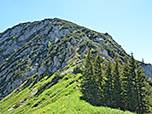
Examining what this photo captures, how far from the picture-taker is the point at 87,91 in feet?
138

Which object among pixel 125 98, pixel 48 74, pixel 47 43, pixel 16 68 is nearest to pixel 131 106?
pixel 125 98

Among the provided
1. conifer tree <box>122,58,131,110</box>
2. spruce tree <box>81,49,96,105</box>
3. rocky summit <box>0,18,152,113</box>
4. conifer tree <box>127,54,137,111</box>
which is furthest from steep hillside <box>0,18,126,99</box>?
conifer tree <box>127,54,137,111</box>

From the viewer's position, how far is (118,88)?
3862 centimetres

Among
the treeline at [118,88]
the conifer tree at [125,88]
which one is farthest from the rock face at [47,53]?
the conifer tree at [125,88]

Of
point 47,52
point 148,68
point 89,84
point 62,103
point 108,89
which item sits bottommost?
point 62,103

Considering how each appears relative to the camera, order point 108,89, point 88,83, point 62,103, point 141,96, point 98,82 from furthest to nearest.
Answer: point 88,83, point 98,82, point 108,89, point 62,103, point 141,96

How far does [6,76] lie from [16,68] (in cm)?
1064

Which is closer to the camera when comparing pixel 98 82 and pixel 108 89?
pixel 108 89

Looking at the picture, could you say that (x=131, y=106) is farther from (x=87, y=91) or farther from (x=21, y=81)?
(x=21, y=81)

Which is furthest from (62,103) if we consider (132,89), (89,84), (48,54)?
(48,54)

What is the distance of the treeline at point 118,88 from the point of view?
118 ft

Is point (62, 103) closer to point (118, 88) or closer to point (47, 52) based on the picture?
point (118, 88)

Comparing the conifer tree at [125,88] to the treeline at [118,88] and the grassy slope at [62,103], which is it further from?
the grassy slope at [62,103]

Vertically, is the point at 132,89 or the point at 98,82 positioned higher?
the point at 98,82
